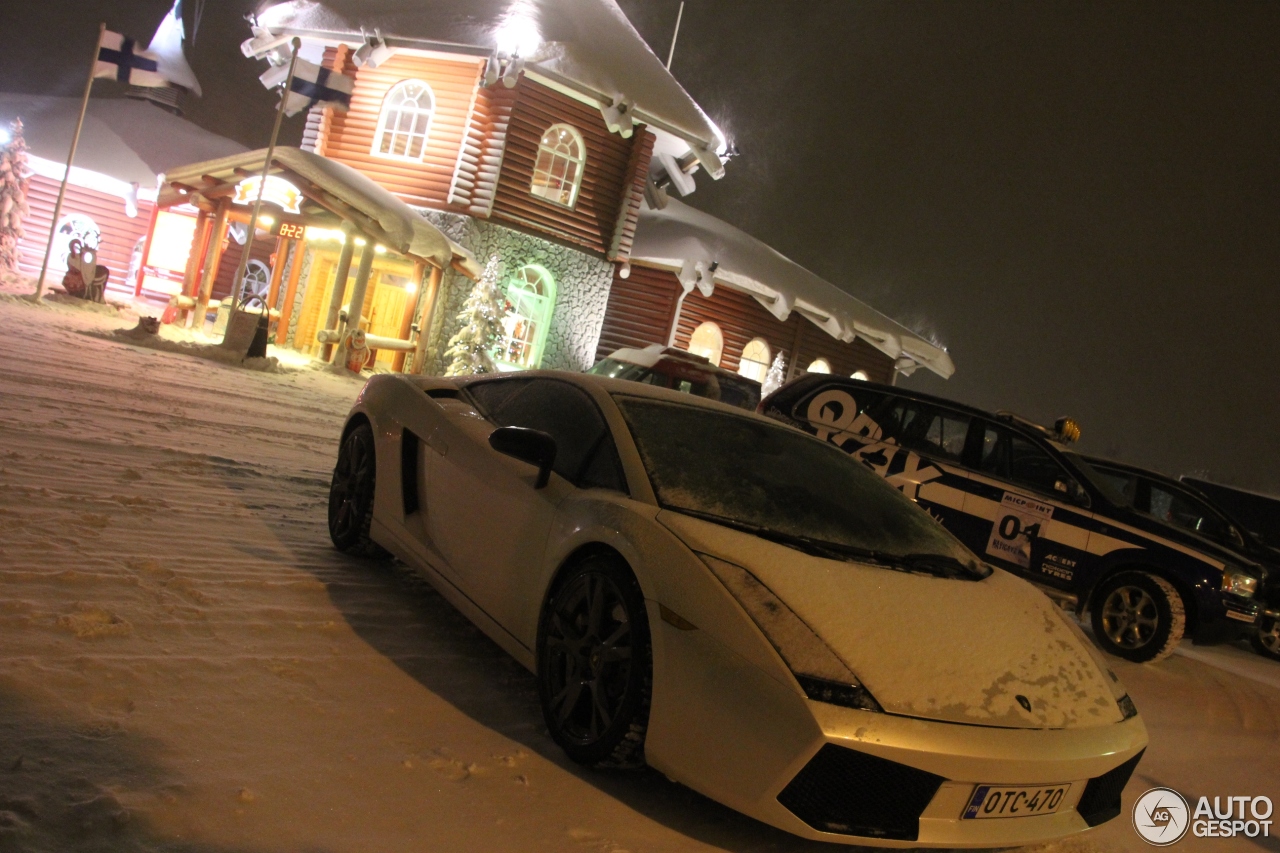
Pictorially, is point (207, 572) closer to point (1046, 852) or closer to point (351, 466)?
point (351, 466)

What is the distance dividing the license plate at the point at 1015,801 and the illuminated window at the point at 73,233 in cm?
3158

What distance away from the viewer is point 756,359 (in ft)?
87.3

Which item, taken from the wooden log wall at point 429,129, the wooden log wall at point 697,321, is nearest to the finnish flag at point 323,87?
the wooden log wall at point 429,129

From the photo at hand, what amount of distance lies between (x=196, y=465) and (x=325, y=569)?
7.03 ft

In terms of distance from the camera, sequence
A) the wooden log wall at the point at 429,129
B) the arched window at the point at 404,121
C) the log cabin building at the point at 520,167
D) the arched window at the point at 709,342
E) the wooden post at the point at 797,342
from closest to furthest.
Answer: the log cabin building at the point at 520,167
the wooden log wall at the point at 429,129
the arched window at the point at 404,121
the arched window at the point at 709,342
the wooden post at the point at 797,342

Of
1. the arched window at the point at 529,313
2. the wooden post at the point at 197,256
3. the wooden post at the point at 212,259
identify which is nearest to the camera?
the wooden post at the point at 212,259

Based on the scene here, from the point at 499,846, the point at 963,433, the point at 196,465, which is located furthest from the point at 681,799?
the point at 963,433

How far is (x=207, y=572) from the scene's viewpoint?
3949mm

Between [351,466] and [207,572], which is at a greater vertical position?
Result: [351,466]

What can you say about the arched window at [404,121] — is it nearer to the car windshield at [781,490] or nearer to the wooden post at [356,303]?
the wooden post at [356,303]

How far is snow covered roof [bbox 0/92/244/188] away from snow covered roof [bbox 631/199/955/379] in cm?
1639

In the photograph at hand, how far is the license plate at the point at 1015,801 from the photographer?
2.53 metres

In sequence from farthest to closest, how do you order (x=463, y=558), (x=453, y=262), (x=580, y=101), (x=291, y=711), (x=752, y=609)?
1. (x=580, y=101)
2. (x=453, y=262)
3. (x=463, y=558)
4. (x=291, y=711)
5. (x=752, y=609)

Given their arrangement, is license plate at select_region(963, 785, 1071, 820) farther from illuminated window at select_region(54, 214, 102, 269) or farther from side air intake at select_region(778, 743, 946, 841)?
illuminated window at select_region(54, 214, 102, 269)
